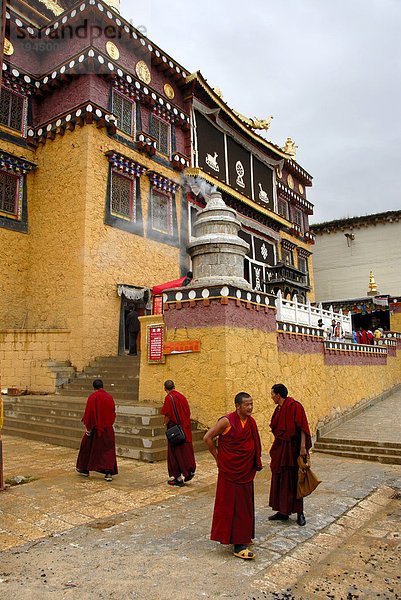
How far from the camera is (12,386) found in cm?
1280

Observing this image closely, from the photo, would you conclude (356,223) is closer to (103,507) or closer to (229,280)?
(229,280)

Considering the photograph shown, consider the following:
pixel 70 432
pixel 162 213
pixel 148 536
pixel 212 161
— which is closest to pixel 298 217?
pixel 212 161

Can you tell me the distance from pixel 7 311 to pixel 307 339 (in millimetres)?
9210

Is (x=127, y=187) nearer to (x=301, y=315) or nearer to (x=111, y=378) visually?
(x=111, y=378)

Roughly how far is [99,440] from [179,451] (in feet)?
3.86

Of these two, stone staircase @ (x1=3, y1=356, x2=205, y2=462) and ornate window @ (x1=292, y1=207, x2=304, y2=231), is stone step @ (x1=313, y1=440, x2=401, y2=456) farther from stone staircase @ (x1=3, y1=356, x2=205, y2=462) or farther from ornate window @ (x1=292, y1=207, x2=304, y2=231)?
ornate window @ (x1=292, y1=207, x2=304, y2=231)

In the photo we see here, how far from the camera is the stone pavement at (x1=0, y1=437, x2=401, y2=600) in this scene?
129 inches

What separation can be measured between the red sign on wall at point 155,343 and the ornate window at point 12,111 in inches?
382

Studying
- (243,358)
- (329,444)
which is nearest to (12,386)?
(243,358)

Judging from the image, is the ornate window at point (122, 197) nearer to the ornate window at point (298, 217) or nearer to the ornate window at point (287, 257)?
the ornate window at point (287, 257)

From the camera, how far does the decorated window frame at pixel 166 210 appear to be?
52.3 feet

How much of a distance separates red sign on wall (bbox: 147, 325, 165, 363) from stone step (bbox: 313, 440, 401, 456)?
16.6 feet

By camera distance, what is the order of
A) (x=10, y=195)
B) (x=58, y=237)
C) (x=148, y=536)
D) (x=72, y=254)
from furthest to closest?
(x=10, y=195) < (x=58, y=237) < (x=72, y=254) < (x=148, y=536)

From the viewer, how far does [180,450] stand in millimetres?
6105
